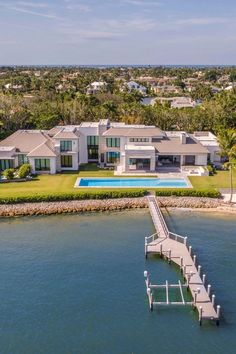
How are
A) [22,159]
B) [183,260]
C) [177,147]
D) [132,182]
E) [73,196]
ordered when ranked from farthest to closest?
[177,147], [22,159], [132,182], [73,196], [183,260]

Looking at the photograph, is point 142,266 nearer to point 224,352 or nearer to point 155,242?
point 155,242

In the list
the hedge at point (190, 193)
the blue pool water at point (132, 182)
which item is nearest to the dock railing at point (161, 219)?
the hedge at point (190, 193)

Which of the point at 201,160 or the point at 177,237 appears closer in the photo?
the point at 177,237

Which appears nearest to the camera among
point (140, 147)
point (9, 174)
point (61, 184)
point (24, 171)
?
point (61, 184)

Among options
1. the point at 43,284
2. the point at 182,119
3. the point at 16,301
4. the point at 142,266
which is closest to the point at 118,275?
the point at 142,266

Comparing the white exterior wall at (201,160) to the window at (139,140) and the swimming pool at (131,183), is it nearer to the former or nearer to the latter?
the swimming pool at (131,183)

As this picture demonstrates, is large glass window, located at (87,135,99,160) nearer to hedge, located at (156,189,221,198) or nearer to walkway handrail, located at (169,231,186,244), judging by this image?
hedge, located at (156,189,221,198)

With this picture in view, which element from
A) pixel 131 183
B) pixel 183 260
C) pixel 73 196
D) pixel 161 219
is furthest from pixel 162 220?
pixel 131 183

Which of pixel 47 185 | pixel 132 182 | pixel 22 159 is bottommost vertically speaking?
pixel 47 185

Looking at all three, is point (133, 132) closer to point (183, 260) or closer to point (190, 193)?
point (190, 193)
